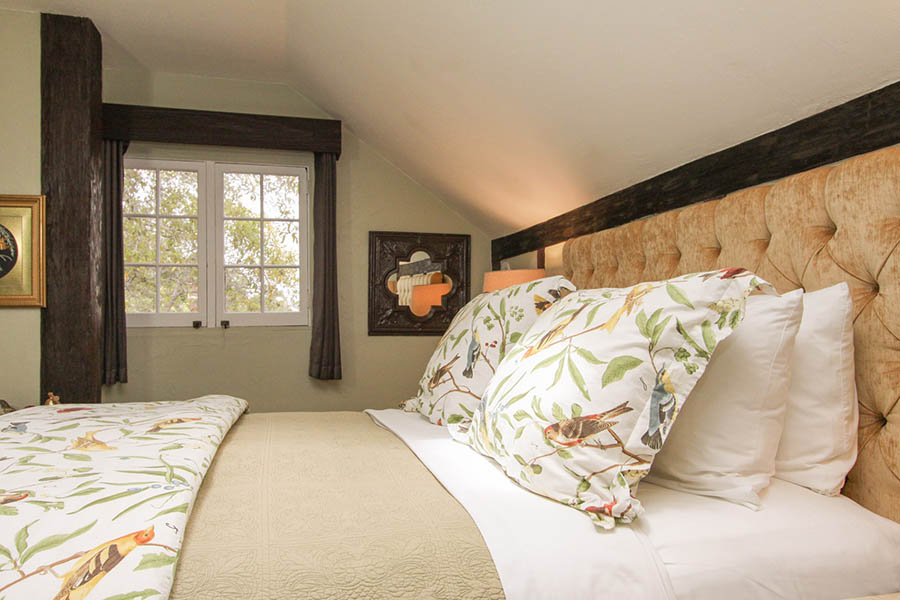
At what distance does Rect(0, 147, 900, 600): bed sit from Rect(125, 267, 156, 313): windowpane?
2.44m

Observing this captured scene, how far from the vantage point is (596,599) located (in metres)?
0.91

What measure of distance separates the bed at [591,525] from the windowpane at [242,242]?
7.89ft

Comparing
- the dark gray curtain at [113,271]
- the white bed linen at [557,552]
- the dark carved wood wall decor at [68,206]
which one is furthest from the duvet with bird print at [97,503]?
the dark gray curtain at [113,271]

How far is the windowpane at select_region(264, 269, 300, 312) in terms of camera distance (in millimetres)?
3891

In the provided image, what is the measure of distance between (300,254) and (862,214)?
3193 millimetres

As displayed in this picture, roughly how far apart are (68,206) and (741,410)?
3.03 meters

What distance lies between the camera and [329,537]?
0.97m

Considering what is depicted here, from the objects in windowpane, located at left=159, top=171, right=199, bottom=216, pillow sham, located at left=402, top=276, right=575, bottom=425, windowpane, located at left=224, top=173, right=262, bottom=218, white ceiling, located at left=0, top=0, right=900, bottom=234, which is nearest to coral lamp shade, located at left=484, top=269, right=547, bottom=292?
white ceiling, located at left=0, top=0, right=900, bottom=234

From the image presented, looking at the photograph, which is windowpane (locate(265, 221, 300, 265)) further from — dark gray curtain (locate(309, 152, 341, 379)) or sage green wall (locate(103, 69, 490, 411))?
sage green wall (locate(103, 69, 490, 411))

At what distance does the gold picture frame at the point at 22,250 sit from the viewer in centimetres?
293

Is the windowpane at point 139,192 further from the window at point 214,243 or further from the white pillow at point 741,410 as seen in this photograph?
the white pillow at point 741,410

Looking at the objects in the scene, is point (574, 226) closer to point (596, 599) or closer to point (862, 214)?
point (862, 214)

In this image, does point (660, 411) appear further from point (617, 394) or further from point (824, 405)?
point (824, 405)

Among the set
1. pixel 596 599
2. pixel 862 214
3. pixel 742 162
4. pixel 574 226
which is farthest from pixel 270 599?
pixel 574 226
